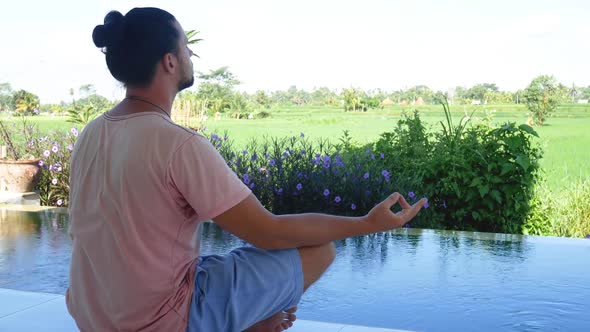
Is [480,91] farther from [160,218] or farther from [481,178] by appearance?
[160,218]

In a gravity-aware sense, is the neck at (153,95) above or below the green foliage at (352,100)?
below

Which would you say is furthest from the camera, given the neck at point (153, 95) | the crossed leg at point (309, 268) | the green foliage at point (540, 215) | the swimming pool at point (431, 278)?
the green foliage at point (540, 215)

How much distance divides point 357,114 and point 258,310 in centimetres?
1568

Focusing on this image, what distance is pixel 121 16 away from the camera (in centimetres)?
140

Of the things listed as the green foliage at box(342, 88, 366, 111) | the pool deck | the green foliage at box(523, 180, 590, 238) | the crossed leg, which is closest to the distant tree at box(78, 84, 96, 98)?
the green foliage at box(342, 88, 366, 111)

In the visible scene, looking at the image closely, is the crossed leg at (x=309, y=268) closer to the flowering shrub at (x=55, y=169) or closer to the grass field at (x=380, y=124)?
the flowering shrub at (x=55, y=169)

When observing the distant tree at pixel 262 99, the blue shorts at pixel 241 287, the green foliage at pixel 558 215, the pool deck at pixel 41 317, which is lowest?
the green foliage at pixel 558 215

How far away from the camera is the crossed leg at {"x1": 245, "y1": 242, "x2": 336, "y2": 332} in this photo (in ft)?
5.10

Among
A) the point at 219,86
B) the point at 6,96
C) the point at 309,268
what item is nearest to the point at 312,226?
the point at 309,268

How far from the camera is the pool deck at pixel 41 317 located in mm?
2285

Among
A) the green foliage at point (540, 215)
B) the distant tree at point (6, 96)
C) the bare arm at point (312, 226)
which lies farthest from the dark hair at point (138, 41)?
the distant tree at point (6, 96)

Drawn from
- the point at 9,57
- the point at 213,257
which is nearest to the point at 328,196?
the point at 213,257

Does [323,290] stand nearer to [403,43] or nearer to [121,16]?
[121,16]

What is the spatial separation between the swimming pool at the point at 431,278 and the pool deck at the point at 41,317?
1.50 feet
